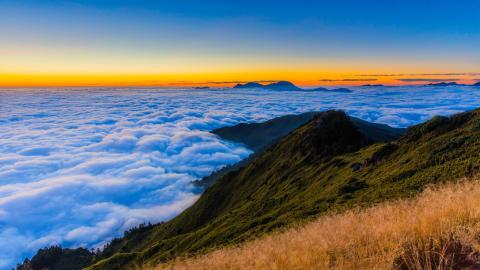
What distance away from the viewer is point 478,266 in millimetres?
4539

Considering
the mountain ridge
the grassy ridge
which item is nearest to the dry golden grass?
the mountain ridge

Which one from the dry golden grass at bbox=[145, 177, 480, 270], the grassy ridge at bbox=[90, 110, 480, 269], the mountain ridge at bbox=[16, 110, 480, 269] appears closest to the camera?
the dry golden grass at bbox=[145, 177, 480, 270]

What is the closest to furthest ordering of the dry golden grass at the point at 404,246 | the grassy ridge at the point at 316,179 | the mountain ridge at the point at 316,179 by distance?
the dry golden grass at the point at 404,246 < the mountain ridge at the point at 316,179 < the grassy ridge at the point at 316,179

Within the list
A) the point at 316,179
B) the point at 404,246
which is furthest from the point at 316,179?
the point at 404,246

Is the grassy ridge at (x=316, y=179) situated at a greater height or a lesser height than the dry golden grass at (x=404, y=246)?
lesser

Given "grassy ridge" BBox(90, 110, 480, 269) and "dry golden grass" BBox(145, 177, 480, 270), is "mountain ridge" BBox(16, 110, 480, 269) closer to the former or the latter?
"grassy ridge" BBox(90, 110, 480, 269)

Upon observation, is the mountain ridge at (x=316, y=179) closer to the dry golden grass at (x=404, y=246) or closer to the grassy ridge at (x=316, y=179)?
the grassy ridge at (x=316, y=179)

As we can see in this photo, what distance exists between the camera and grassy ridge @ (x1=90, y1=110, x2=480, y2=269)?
2241 cm

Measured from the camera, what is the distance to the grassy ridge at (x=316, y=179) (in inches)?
882

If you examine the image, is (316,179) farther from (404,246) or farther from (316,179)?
(404,246)

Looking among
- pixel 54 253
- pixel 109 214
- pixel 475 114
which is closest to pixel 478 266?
pixel 475 114

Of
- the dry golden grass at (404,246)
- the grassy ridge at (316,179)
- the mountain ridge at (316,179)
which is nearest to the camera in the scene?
the dry golden grass at (404,246)

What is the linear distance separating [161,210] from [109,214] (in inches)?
1275

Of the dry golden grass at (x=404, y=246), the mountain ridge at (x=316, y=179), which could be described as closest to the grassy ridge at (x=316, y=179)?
the mountain ridge at (x=316, y=179)
